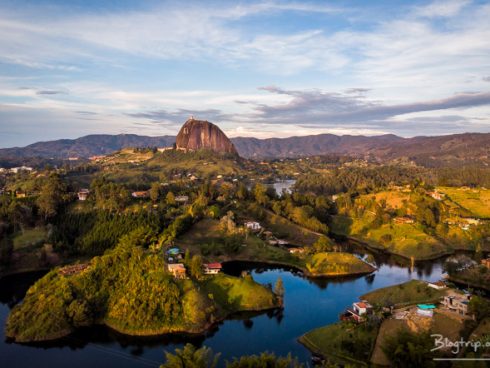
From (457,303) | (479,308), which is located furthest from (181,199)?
(479,308)

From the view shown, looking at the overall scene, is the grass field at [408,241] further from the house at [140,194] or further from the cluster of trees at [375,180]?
the house at [140,194]

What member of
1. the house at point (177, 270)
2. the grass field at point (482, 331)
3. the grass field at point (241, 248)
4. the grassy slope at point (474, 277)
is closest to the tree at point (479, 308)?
the grass field at point (482, 331)

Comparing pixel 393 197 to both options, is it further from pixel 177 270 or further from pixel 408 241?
pixel 177 270

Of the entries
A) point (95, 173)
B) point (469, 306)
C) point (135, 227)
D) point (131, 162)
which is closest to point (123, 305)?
point (135, 227)

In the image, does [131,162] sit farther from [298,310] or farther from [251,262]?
[298,310]

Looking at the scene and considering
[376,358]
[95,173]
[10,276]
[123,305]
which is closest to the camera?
[376,358]

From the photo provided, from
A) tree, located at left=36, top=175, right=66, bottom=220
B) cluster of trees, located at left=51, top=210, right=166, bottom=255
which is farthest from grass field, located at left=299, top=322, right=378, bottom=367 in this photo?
tree, located at left=36, top=175, right=66, bottom=220
